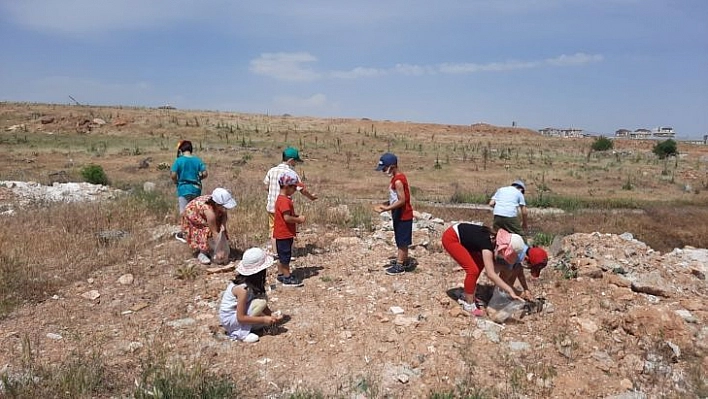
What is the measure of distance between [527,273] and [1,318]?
222 inches

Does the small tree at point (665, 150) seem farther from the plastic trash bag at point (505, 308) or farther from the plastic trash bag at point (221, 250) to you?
the plastic trash bag at point (221, 250)

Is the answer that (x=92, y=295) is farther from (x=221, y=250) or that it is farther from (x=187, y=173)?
(x=187, y=173)

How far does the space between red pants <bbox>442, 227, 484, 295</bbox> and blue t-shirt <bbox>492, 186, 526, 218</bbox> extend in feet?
3.25

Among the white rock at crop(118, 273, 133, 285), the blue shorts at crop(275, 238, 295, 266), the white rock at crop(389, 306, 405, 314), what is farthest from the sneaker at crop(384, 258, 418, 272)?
the white rock at crop(118, 273, 133, 285)

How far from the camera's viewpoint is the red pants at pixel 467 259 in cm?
474

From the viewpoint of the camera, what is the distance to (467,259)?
475 cm

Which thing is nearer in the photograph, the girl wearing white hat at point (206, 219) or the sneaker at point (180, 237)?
the girl wearing white hat at point (206, 219)

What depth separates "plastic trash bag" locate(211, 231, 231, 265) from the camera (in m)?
6.04

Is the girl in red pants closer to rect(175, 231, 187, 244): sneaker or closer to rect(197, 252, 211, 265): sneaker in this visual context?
rect(197, 252, 211, 265): sneaker

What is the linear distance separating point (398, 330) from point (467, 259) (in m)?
0.95

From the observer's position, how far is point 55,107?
43.8 meters

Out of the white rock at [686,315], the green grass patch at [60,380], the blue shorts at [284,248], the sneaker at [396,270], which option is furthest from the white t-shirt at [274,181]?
the white rock at [686,315]

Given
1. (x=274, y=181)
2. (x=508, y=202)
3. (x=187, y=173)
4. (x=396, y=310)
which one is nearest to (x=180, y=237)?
(x=187, y=173)

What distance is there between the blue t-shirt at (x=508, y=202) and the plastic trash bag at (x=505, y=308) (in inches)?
45.6
